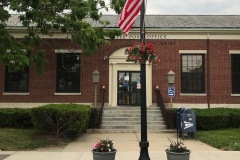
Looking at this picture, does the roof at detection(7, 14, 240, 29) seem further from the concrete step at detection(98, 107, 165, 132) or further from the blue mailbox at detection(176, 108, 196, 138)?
the blue mailbox at detection(176, 108, 196, 138)

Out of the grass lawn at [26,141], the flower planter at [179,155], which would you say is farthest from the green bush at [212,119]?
the flower planter at [179,155]

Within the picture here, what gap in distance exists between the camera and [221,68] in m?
22.1

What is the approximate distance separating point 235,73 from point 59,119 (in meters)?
13.2

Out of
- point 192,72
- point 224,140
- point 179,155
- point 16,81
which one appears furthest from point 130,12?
point 16,81

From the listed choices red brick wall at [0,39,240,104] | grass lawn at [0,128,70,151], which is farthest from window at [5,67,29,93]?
grass lawn at [0,128,70,151]

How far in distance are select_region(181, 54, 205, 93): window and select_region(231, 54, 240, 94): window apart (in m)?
2.06

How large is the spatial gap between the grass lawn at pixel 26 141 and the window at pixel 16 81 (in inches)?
265

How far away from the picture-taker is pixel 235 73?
2238 cm

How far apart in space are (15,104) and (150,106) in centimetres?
873

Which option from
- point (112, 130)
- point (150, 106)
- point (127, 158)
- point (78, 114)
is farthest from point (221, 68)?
point (127, 158)

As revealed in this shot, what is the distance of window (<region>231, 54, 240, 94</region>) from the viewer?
22.3 m

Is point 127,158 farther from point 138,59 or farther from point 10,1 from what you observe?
point 10,1

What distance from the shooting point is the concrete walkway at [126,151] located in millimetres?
10781

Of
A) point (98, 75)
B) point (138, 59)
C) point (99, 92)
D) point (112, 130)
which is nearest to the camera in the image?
point (138, 59)
